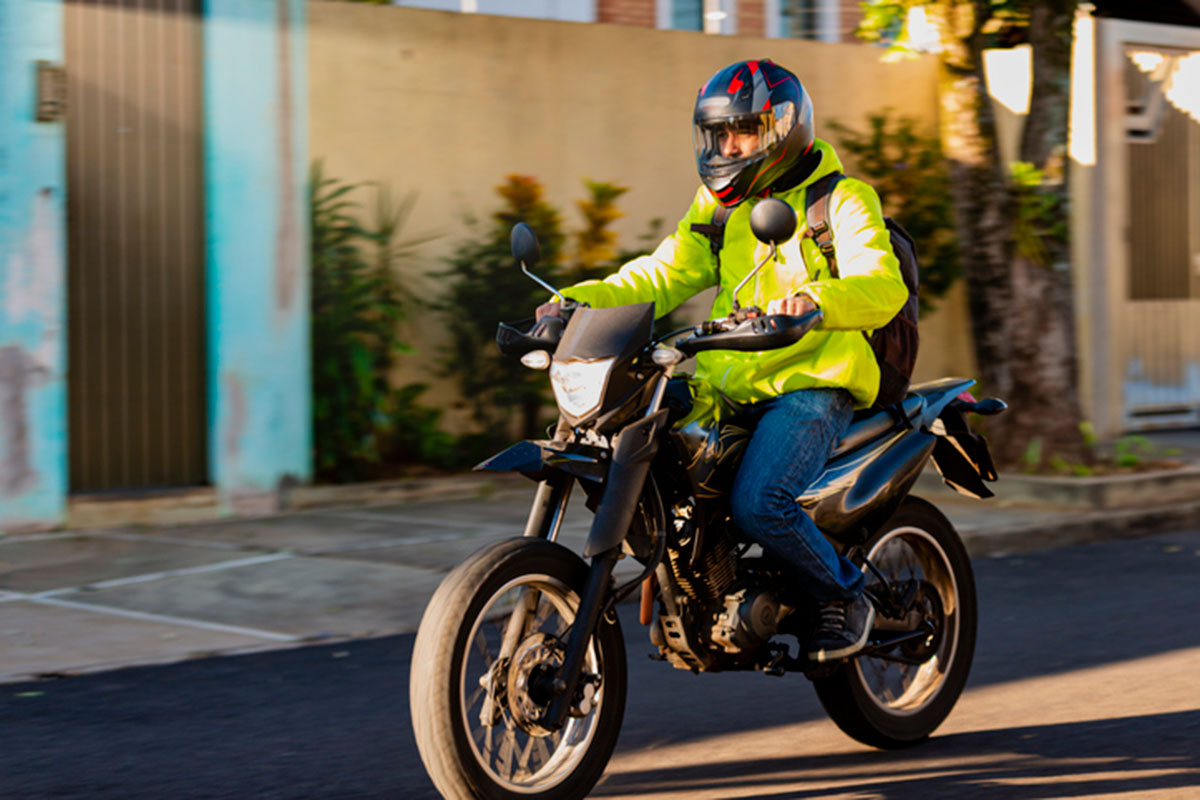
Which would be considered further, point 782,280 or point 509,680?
point 782,280

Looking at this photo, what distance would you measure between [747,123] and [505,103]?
7.34 meters

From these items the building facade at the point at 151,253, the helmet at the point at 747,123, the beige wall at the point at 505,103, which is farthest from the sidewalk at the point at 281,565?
the beige wall at the point at 505,103

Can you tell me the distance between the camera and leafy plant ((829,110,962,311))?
43.4 feet

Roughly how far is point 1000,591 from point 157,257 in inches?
209

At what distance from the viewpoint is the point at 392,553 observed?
8.54 meters

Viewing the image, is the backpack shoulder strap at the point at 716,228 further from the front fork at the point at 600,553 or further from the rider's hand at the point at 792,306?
the front fork at the point at 600,553

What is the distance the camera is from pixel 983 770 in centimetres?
477

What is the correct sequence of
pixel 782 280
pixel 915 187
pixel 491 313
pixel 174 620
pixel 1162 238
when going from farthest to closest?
pixel 1162 238 → pixel 915 187 → pixel 491 313 → pixel 174 620 → pixel 782 280

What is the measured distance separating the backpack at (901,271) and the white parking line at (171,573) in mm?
4138

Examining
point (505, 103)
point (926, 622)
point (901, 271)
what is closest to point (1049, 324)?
point (505, 103)

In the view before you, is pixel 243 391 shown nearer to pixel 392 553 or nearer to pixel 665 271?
pixel 392 553

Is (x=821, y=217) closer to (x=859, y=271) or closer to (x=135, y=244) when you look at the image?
(x=859, y=271)

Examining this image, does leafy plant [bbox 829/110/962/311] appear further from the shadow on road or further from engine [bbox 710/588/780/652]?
engine [bbox 710/588/780/652]

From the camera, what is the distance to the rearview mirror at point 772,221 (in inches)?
155
